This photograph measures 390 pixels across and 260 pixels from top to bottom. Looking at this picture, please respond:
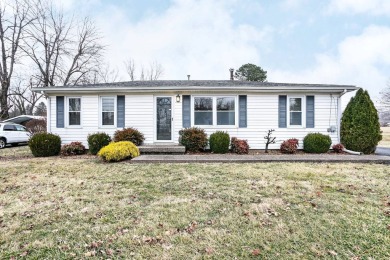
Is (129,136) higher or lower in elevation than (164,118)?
lower

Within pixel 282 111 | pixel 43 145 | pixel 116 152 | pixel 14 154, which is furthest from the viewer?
pixel 282 111

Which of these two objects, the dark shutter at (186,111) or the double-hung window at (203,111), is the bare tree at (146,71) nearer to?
the dark shutter at (186,111)

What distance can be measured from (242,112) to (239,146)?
5.45 feet

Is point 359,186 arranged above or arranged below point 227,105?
below

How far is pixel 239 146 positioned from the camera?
375 inches

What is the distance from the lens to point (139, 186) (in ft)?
16.2

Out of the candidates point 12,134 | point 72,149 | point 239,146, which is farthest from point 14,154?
point 239,146

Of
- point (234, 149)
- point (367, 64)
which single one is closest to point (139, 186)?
point (234, 149)

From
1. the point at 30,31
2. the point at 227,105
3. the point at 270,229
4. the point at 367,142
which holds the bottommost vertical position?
the point at 270,229

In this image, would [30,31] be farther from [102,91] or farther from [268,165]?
[268,165]

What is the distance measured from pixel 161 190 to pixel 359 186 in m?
4.04

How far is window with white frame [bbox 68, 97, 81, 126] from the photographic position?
10477 millimetres

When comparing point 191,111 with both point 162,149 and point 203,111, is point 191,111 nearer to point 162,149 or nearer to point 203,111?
point 203,111

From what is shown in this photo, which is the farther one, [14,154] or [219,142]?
[14,154]
